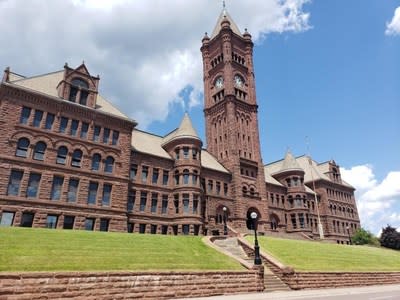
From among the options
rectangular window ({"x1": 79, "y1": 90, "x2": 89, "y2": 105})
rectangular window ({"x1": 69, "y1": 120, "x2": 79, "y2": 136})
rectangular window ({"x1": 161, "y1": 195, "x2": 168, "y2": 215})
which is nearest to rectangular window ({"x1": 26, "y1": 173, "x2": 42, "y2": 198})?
rectangular window ({"x1": 69, "y1": 120, "x2": 79, "y2": 136})

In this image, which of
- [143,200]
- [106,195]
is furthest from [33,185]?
[143,200]

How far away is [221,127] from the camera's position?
195 ft

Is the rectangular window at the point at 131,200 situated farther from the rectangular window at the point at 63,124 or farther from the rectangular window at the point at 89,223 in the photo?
the rectangular window at the point at 63,124

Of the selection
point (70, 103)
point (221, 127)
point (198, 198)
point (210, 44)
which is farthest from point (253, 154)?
point (70, 103)

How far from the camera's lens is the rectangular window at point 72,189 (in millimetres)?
33375

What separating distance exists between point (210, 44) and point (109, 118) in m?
38.5

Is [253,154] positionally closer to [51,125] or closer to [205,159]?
[205,159]

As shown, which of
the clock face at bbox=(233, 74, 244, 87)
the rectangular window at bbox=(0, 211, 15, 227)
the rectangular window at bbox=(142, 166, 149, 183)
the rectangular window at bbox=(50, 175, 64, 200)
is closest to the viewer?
the rectangular window at bbox=(0, 211, 15, 227)

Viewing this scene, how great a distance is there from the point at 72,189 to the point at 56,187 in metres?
1.68

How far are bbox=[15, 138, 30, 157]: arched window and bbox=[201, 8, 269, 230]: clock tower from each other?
1235 inches

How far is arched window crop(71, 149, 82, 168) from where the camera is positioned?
114 ft

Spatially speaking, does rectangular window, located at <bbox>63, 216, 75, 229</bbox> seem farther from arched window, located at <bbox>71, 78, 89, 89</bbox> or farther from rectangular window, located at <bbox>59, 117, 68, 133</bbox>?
arched window, located at <bbox>71, 78, 89, 89</bbox>

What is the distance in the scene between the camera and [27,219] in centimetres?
2998

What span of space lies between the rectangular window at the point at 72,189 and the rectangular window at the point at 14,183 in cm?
489
